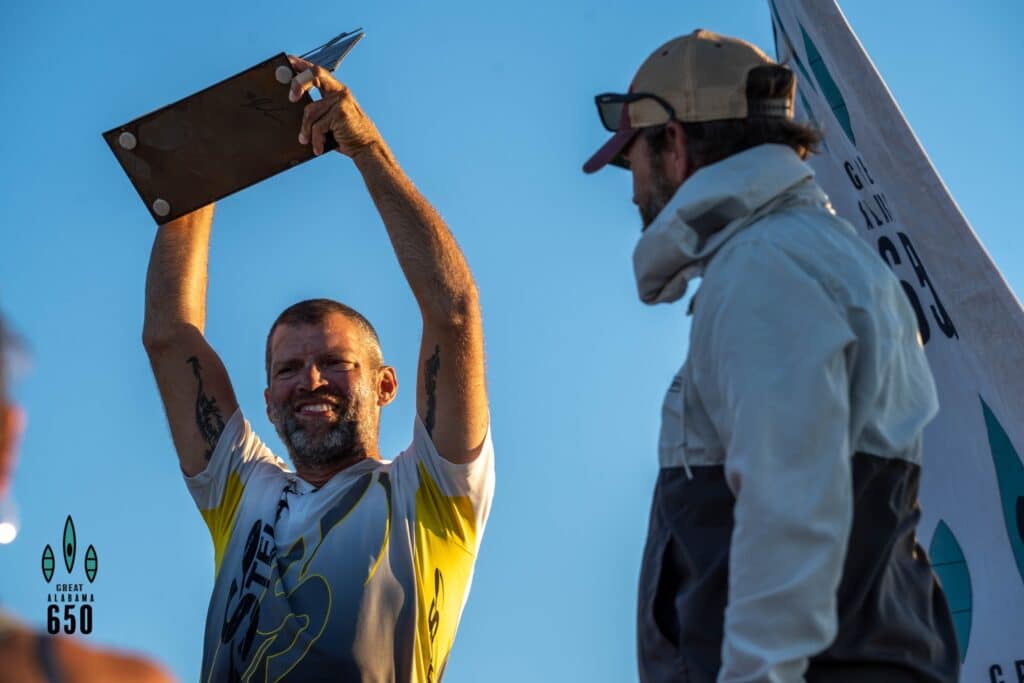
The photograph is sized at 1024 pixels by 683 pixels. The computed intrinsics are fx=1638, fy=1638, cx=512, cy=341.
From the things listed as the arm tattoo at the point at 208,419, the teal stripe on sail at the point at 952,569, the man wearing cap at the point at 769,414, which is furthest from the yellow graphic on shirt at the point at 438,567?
the teal stripe on sail at the point at 952,569

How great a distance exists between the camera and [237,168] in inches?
200

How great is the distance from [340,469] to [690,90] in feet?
7.71

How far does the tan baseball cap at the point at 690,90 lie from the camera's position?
3424mm

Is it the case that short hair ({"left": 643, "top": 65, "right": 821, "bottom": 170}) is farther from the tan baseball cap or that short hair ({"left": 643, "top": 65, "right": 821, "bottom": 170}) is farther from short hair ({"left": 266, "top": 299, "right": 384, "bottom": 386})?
short hair ({"left": 266, "top": 299, "right": 384, "bottom": 386})

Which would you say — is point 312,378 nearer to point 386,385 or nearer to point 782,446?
point 386,385

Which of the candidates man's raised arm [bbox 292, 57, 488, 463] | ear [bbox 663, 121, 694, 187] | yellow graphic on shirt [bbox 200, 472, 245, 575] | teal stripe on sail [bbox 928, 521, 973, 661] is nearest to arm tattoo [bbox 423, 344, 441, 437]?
man's raised arm [bbox 292, 57, 488, 463]

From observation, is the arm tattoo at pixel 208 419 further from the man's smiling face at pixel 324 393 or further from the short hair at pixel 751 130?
the short hair at pixel 751 130

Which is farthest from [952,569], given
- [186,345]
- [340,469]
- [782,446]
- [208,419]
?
[782,446]

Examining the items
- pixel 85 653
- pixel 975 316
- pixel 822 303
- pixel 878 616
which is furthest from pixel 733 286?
pixel 975 316

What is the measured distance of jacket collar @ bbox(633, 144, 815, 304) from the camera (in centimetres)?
324

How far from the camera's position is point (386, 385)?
5688mm

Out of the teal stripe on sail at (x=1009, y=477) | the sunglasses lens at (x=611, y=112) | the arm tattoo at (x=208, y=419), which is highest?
the sunglasses lens at (x=611, y=112)

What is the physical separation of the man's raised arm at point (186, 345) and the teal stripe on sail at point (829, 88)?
3218 millimetres

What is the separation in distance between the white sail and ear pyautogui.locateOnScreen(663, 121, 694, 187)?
372cm
